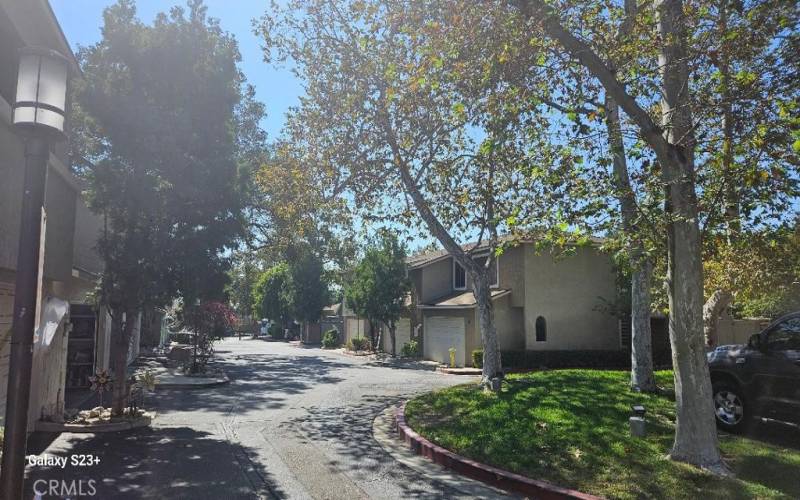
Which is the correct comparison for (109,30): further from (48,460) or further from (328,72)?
(48,460)

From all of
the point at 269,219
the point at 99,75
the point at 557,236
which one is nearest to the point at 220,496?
the point at 557,236

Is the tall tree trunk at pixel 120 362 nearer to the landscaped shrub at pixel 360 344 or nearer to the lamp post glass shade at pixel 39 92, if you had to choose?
the lamp post glass shade at pixel 39 92

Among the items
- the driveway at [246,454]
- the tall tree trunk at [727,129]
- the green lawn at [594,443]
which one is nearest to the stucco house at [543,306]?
the driveway at [246,454]

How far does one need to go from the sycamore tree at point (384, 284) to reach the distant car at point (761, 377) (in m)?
23.5

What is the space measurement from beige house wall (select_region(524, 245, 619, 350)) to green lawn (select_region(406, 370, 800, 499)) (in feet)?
42.1

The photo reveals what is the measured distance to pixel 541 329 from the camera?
86.2ft

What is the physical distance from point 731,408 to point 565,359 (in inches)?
650

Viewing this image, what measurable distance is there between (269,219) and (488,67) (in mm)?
23074

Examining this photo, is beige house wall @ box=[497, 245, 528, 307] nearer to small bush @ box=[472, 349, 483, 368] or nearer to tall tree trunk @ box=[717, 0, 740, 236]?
small bush @ box=[472, 349, 483, 368]

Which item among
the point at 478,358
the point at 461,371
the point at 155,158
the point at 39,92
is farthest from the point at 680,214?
the point at 478,358

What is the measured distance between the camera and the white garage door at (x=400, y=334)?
34.7 metres

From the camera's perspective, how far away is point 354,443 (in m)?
9.93

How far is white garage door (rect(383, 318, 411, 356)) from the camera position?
34.7 meters

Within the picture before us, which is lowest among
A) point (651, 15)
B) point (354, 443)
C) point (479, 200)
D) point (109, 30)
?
point (354, 443)
